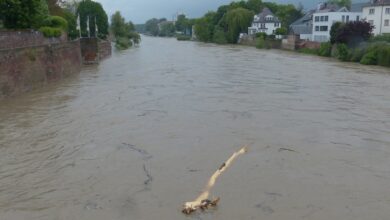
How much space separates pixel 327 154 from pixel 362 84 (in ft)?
48.0

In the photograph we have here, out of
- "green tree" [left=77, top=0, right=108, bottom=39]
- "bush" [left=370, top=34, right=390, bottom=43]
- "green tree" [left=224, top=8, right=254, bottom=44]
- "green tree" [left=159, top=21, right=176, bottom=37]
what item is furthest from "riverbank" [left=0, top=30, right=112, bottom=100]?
"green tree" [left=159, top=21, right=176, bottom=37]

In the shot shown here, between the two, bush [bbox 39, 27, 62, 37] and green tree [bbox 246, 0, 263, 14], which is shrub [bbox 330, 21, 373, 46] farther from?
green tree [bbox 246, 0, 263, 14]

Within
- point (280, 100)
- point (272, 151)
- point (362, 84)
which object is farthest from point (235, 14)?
point (272, 151)

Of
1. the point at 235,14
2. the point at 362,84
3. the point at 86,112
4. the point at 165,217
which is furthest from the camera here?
the point at 235,14

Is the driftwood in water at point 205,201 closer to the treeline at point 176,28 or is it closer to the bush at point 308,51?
the bush at point 308,51

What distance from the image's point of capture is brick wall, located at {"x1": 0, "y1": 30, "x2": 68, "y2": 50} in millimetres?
19808

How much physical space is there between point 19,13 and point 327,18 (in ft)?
159

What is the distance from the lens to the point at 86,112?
54.9 ft

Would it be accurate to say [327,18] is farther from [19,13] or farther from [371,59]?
[19,13]

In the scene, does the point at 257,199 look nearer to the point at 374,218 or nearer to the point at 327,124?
the point at 374,218

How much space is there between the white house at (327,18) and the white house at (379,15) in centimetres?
592

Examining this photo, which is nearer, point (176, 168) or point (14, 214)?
point (14, 214)

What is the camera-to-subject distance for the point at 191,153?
37.8 ft

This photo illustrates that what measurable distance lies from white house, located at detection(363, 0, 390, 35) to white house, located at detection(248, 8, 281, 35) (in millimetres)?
27635
